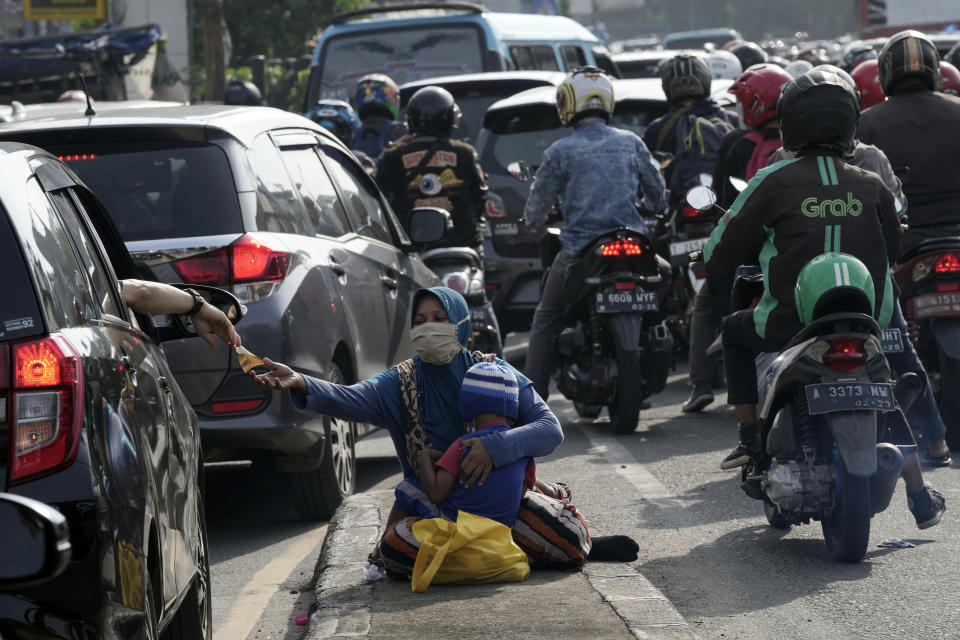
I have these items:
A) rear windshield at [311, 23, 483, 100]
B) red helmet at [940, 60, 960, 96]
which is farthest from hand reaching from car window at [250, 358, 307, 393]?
rear windshield at [311, 23, 483, 100]

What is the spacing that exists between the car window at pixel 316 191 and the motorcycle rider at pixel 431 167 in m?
2.54

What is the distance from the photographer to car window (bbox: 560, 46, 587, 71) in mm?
20062

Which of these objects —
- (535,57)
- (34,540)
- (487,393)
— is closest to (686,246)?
(487,393)

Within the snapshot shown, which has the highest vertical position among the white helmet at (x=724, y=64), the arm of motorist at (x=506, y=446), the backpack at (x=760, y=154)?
the backpack at (x=760, y=154)

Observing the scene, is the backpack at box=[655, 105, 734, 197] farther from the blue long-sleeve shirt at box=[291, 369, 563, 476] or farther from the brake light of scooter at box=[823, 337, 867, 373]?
the blue long-sleeve shirt at box=[291, 369, 563, 476]

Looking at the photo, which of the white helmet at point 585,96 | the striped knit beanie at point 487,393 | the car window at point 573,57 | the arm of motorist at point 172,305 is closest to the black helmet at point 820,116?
the striped knit beanie at point 487,393

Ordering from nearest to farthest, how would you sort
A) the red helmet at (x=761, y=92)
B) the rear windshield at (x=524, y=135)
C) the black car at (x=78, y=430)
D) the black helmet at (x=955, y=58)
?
the black car at (x=78, y=430)
the red helmet at (x=761, y=92)
the rear windshield at (x=524, y=135)
the black helmet at (x=955, y=58)

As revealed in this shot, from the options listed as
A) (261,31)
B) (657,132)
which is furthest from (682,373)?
Result: (261,31)

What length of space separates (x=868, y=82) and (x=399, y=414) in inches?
238

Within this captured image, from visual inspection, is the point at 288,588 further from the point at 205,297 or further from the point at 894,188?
the point at 894,188

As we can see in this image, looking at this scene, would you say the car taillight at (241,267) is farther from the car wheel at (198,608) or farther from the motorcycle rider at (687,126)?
the motorcycle rider at (687,126)

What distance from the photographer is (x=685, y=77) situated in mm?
11461

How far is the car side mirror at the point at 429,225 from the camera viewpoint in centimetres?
897

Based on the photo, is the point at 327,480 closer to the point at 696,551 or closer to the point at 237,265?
the point at 237,265
